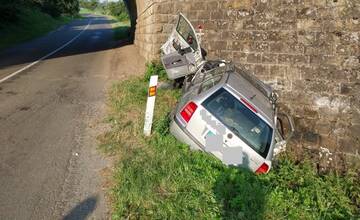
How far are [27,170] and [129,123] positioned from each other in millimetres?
2398

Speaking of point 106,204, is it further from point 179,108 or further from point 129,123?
point 129,123

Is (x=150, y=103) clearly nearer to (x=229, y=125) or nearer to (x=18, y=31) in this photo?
(x=229, y=125)

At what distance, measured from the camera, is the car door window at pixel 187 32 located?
865cm

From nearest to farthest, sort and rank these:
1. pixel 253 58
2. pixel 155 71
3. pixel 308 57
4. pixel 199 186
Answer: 1. pixel 199 186
2. pixel 308 57
3. pixel 253 58
4. pixel 155 71

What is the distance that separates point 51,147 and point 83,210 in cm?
203

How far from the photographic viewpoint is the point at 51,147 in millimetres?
5895

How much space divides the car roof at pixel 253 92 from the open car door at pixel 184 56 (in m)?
1.79

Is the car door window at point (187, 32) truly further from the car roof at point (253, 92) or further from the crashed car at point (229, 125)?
the crashed car at point (229, 125)

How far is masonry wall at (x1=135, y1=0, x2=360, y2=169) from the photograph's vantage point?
8422mm

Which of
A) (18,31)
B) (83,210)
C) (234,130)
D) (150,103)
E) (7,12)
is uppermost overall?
(234,130)

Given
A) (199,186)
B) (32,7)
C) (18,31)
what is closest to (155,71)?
(199,186)

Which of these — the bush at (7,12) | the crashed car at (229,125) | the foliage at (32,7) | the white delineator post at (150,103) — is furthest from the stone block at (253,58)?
the foliage at (32,7)

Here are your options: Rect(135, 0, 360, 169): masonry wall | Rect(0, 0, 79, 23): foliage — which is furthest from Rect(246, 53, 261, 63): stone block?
Rect(0, 0, 79, 23): foliage

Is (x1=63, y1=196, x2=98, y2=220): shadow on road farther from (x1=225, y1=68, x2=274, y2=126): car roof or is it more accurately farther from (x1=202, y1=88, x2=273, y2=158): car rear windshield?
(x1=225, y1=68, x2=274, y2=126): car roof
